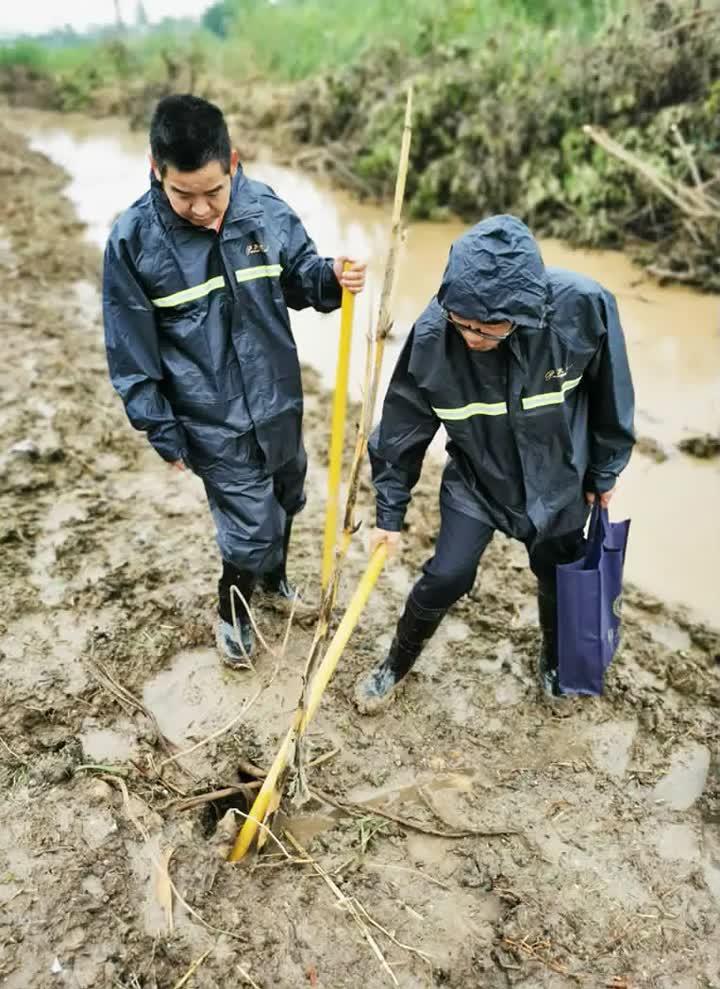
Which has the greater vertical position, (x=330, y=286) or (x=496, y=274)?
(x=496, y=274)

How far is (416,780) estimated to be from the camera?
275 cm

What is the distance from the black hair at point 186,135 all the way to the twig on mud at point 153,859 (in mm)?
1777

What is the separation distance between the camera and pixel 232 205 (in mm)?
2471

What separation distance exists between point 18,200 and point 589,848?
30.6 feet

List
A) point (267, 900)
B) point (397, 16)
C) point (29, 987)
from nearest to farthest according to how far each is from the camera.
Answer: point (29, 987) < point (267, 900) < point (397, 16)

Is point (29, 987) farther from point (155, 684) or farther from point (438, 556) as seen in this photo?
point (438, 556)

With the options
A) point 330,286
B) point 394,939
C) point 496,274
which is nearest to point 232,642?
point 394,939

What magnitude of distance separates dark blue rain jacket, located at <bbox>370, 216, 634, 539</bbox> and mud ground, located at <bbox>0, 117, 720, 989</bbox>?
2.74ft

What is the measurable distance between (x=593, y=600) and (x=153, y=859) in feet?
4.89

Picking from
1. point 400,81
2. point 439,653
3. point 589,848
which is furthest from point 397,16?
point 589,848

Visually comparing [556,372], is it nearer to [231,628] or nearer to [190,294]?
[190,294]

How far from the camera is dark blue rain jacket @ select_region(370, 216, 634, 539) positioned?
2055 millimetres

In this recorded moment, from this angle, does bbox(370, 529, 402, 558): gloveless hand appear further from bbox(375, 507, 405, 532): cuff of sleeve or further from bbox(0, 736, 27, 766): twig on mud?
bbox(0, 736, 27, 766): twig on mud

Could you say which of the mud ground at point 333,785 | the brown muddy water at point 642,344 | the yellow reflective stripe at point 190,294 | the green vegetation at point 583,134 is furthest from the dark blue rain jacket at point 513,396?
the green vegetation at point 583,134
